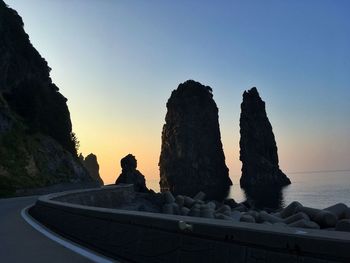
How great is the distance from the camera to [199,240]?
670 cm

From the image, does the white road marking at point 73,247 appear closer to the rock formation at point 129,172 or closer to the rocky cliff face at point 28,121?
the rocky cliff face at point 28,121

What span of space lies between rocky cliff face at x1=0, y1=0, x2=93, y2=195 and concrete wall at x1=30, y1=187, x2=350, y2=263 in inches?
1454

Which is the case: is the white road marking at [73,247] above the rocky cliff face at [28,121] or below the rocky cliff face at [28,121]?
below

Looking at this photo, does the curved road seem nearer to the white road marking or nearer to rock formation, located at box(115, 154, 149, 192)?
the white road marking

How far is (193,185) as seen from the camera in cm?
19912

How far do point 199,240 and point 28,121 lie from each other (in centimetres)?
6587

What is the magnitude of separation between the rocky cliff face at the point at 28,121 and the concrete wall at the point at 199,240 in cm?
3692

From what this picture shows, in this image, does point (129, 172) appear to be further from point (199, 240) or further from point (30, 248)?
point (199, 240)

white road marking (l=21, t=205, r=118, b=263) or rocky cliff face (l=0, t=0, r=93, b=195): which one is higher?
rocky cliff face (l=0, t=0, r=93, b=195)

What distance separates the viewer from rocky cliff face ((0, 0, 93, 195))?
186 feet

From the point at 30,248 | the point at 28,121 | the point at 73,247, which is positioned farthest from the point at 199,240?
the point at 28,121

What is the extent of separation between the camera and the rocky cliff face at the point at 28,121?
56750mm

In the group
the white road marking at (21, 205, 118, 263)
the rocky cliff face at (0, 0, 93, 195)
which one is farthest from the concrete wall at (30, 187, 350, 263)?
the rocky cliff face at (0, 0, 93, 195)

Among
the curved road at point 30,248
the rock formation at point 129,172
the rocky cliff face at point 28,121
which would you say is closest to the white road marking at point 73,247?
the curved road at point 30,248
